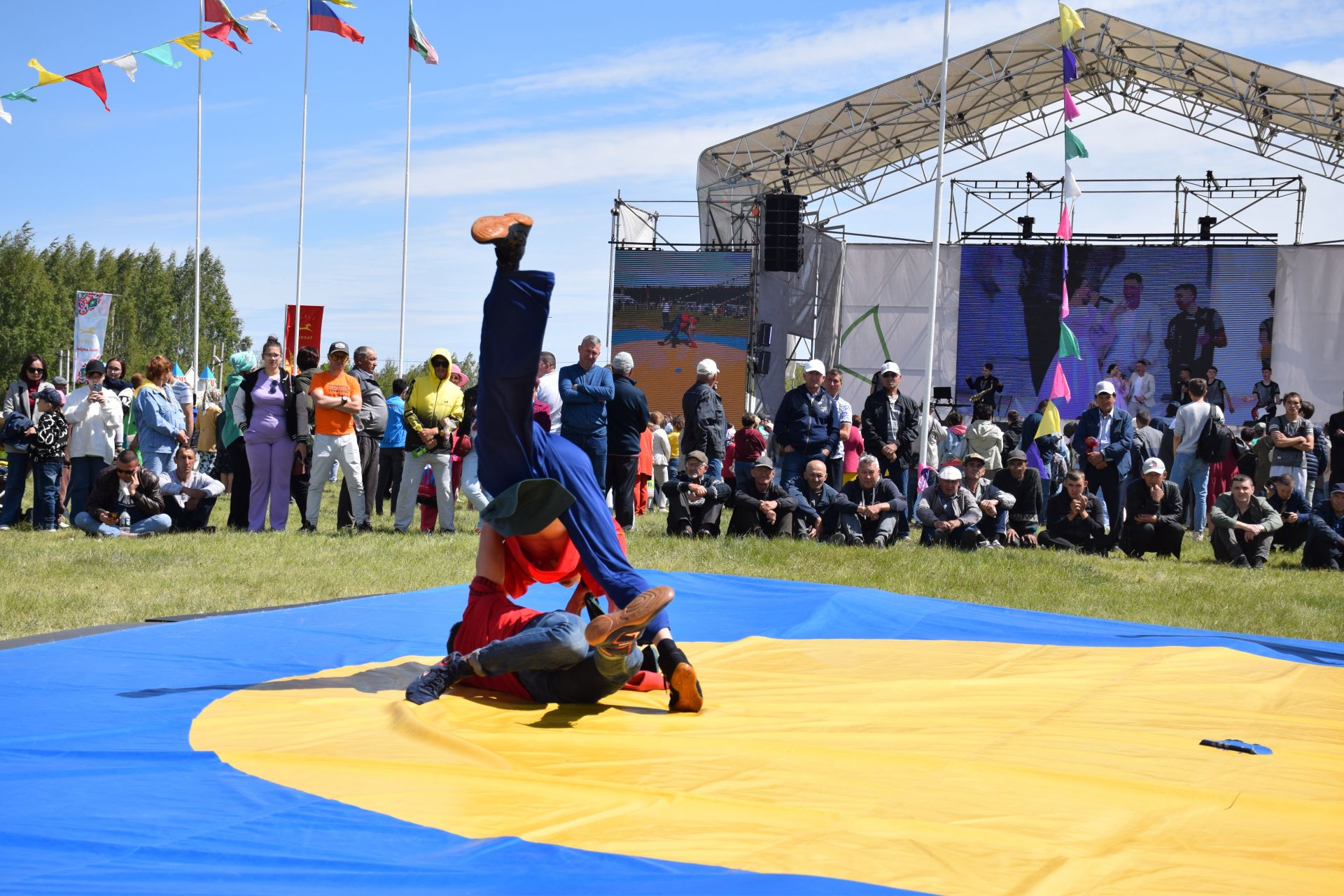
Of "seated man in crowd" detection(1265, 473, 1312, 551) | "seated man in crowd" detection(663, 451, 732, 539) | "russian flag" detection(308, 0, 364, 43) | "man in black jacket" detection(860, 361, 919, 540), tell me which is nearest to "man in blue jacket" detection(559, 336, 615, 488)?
"seated man in crowd" detection(663, 451, 732, 539)

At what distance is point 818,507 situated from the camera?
381 inches

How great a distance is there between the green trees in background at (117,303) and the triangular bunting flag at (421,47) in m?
28.1

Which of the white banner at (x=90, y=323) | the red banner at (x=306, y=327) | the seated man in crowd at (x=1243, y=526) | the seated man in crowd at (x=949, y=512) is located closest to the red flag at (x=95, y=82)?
the red banner at (x=306, y=327)

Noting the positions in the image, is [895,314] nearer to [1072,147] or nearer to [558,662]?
[1072,147]

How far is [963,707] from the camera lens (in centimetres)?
369

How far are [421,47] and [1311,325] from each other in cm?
1383

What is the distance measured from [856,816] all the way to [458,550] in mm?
5780

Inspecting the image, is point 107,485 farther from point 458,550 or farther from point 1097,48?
point 1097,48

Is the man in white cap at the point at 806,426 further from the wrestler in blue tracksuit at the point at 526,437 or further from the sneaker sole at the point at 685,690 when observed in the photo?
the sneaker sole at the point at 685,690

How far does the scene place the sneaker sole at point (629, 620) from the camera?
3.24 metres

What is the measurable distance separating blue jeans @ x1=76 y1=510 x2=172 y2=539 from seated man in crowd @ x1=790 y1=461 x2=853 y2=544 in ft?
15.6

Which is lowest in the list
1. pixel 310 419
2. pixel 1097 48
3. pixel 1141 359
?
pixel 310 419

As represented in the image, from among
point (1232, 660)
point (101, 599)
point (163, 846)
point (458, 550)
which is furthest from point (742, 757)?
point (458, 550)

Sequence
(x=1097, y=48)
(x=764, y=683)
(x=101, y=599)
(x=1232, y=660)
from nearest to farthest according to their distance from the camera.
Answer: (x=764, y=683) < (x=1232, y=660) < (x=101, y=599) < (x=1097, y=48)
